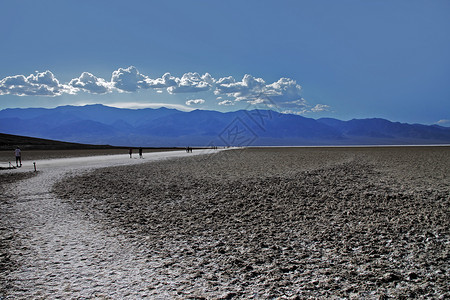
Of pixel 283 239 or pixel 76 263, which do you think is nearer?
pixel 76 263

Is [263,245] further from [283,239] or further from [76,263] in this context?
[76,263]

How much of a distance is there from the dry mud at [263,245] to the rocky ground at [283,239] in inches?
0.9

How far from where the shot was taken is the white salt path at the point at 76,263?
4.30 meters

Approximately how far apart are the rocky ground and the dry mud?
2 cm

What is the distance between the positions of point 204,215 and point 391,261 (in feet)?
16.2

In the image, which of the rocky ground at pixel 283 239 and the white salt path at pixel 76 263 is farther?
the rocky ground at pixel 283 239

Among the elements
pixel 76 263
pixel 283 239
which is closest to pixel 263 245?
pixel 283 239

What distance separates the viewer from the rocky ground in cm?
444

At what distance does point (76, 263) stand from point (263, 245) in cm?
339

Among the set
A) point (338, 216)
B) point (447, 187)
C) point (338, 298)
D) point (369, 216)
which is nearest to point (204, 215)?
point (338, 216)

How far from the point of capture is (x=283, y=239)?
21.5 feet

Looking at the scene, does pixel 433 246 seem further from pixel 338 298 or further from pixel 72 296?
pixel 72 296

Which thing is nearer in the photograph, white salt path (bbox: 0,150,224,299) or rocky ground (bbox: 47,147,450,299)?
white salt path (bbox: 0,150,224,299)

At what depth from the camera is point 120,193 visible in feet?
41.7
